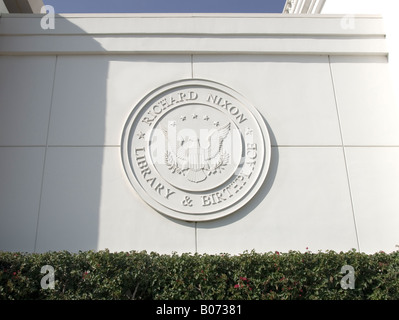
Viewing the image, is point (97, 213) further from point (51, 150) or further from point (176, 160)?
point (176, 160)

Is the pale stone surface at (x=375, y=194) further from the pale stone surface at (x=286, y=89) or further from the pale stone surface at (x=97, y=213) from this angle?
the pale stone surface at (x=97, y=213)

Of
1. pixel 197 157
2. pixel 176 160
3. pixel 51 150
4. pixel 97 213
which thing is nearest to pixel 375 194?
pixel 197 157

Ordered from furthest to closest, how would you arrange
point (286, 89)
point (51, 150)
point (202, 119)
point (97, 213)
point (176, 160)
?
point (286, 89)
point (202, 119)
point (51, 150)
point (176, 160)
point (97, 213)

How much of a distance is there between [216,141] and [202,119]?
1.47 feet

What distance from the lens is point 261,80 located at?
6.94m

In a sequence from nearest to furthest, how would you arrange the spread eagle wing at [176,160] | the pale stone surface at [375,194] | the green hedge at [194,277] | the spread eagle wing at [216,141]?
1. the green hedge at [194,277]
2. the pale stone surface at [375,194]
3. the spread eagle wing at [176,160]
4. the spread eagle wing at [216,141]

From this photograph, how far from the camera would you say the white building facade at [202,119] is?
20.0 feet

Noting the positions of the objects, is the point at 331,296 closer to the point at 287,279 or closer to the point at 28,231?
the point at 287,279

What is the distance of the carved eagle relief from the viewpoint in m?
6.31

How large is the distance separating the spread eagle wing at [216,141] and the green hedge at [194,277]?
1816 mm

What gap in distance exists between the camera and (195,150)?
6.43 meters

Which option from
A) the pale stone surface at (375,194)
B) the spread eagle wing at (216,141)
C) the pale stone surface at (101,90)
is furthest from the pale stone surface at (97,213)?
the pale stone surface at (375,194)

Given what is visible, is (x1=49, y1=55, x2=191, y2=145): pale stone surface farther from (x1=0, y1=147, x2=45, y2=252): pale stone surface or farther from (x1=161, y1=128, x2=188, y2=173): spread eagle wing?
(x1=161, y1=128, x2=188, y2=173): spread eagle wing
